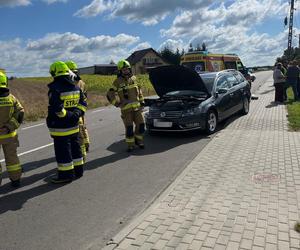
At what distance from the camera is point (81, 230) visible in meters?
4.32

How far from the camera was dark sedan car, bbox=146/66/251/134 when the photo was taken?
31.0 feet

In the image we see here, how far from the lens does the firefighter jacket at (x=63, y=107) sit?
5945 mm

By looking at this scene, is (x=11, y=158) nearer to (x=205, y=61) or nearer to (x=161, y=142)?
(x=161, y=142)

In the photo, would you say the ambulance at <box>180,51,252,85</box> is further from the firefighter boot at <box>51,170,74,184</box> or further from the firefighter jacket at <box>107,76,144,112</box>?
the firefighter boot at <box>51,170,74,184</box>

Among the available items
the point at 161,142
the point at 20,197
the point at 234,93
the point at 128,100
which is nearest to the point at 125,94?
the point at 128,100

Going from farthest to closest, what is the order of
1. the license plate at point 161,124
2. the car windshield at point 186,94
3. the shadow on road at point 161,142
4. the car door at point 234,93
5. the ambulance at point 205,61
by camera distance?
the ambulance at point 205,61 → the car door at point 234,93 → the car windshield at point 186,94 → the license plate at point 161,124 → the shadow on road at point 161,142

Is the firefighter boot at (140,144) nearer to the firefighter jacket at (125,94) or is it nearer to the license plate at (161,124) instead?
the firefighter jacket at (125,94)

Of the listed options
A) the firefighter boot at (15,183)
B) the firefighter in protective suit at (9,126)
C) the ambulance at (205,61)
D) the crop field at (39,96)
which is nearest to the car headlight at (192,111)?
the firefighter in protective suit at (9,126)

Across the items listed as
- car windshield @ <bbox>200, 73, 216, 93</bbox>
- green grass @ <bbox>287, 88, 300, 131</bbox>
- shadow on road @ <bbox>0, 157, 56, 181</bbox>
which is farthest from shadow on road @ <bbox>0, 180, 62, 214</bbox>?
green grass @ <bbox>287, 88, 300, 131</bbox>

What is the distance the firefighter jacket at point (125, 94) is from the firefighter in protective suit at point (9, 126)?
100 inches

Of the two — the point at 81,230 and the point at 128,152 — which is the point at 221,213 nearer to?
the point at 81,230

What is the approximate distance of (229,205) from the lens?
187 inches

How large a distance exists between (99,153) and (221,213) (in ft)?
14.0

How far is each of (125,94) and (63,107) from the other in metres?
2.45
